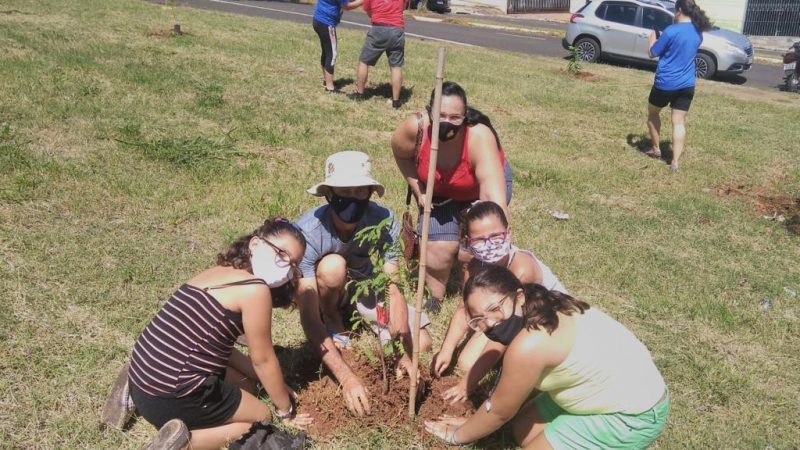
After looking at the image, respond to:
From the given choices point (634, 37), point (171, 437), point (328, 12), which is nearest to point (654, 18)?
point (634, 37)

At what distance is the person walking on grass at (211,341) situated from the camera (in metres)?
2.50

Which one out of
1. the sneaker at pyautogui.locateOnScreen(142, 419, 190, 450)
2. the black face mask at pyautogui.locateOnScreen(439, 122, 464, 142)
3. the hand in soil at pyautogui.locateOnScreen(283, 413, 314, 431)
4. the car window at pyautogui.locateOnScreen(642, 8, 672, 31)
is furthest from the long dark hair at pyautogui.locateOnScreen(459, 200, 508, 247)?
the car window at pyautogui.locateOnScreen(642, 8, 672, 31)

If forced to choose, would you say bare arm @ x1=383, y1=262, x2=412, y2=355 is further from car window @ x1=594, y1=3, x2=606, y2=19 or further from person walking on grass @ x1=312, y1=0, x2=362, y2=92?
car window @ x1=594, y1=3, x2=606, y2=19

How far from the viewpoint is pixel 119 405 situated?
2793 mm

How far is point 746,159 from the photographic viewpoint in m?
7.66

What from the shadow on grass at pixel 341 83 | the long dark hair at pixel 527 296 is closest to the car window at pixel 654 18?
the shadow on grass at pixel 341 83

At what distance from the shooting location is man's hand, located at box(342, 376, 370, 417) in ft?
9.81

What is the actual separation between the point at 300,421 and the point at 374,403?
36 centimetres

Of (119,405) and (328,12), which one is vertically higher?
(328,12)

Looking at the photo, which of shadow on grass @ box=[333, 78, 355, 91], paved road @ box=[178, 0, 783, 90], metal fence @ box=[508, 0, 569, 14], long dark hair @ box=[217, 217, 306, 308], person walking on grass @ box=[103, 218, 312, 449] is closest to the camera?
person walking on grass @ box=[103, 218, 312, 449]

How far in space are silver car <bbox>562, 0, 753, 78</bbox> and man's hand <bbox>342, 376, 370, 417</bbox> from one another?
40.6ft

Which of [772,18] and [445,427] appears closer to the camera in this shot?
[445,427]

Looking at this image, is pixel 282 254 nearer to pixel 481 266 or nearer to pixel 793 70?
pixel 481 266

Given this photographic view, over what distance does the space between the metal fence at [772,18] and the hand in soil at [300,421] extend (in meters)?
26.9
